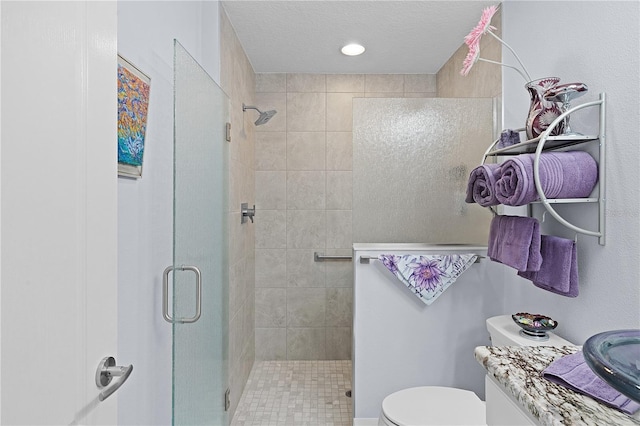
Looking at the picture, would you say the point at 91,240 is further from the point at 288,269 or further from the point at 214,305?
the point at 288,269

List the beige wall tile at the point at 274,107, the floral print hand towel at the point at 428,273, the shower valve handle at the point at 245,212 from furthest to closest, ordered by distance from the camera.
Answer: the beige wall tile at the point at 274,107 < the shower valve handle at the point at 245,212 < the floral print hand towel at the point at 428,273

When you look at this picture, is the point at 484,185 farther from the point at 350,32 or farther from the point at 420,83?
the point at 420,83

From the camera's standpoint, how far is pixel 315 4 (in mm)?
2168

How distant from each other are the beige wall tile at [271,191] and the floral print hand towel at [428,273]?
56.3 inches

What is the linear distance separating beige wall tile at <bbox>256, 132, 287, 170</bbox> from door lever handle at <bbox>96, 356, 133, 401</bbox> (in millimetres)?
2514

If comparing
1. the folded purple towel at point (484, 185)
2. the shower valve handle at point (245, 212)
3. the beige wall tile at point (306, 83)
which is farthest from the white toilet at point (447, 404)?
the beige wall tile at point (306, 83)

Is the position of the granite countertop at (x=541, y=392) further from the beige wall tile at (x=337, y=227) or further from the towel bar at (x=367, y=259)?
the beige wall tile at (x=337, y=227)

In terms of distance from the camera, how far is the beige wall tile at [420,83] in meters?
3.33

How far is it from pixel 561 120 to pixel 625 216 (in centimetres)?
38

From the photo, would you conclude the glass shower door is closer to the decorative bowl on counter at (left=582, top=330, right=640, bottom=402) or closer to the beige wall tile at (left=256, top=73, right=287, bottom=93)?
the decorative bowl on counter at (left=582, top=330, right=640, bottom=402)

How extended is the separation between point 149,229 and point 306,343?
2.20 m

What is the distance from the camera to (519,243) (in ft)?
5.00

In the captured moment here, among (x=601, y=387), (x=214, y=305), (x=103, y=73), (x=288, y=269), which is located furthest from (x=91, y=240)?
(x=288, y=269)

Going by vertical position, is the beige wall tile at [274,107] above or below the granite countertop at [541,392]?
above
